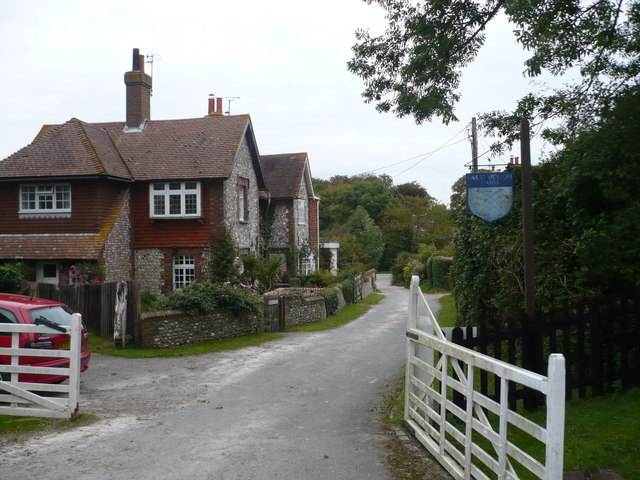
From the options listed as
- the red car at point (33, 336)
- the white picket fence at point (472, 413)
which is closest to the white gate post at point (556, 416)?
Answer: the white picket fence at point (472, 413)

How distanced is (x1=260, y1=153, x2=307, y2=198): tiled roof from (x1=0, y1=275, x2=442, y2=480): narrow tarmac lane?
1946 cm

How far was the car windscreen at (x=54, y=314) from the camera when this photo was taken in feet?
34.7

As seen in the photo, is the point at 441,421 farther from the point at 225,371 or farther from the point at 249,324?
the point at 249,324

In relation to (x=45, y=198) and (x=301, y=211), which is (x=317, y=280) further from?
(x=45, y=198)

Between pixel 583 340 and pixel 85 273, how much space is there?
1994 centimetres

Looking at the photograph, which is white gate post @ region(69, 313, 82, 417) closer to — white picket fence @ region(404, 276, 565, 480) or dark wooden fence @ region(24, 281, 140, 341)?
white picket fence @ region(404, 276, 565, 480)

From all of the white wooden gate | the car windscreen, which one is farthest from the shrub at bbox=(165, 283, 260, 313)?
the white wooden gate

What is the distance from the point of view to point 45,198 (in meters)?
25.0

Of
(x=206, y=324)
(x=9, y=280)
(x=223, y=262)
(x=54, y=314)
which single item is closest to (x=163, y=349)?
(x=206, y=324)

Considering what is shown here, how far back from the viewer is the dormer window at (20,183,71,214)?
24719 millimetres

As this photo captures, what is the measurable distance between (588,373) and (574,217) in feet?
7.75

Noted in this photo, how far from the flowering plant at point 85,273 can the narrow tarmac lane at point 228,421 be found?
26.7 ft

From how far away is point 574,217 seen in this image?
908 centimetres

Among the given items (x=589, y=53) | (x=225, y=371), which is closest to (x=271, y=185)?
(x=225, y=371)
